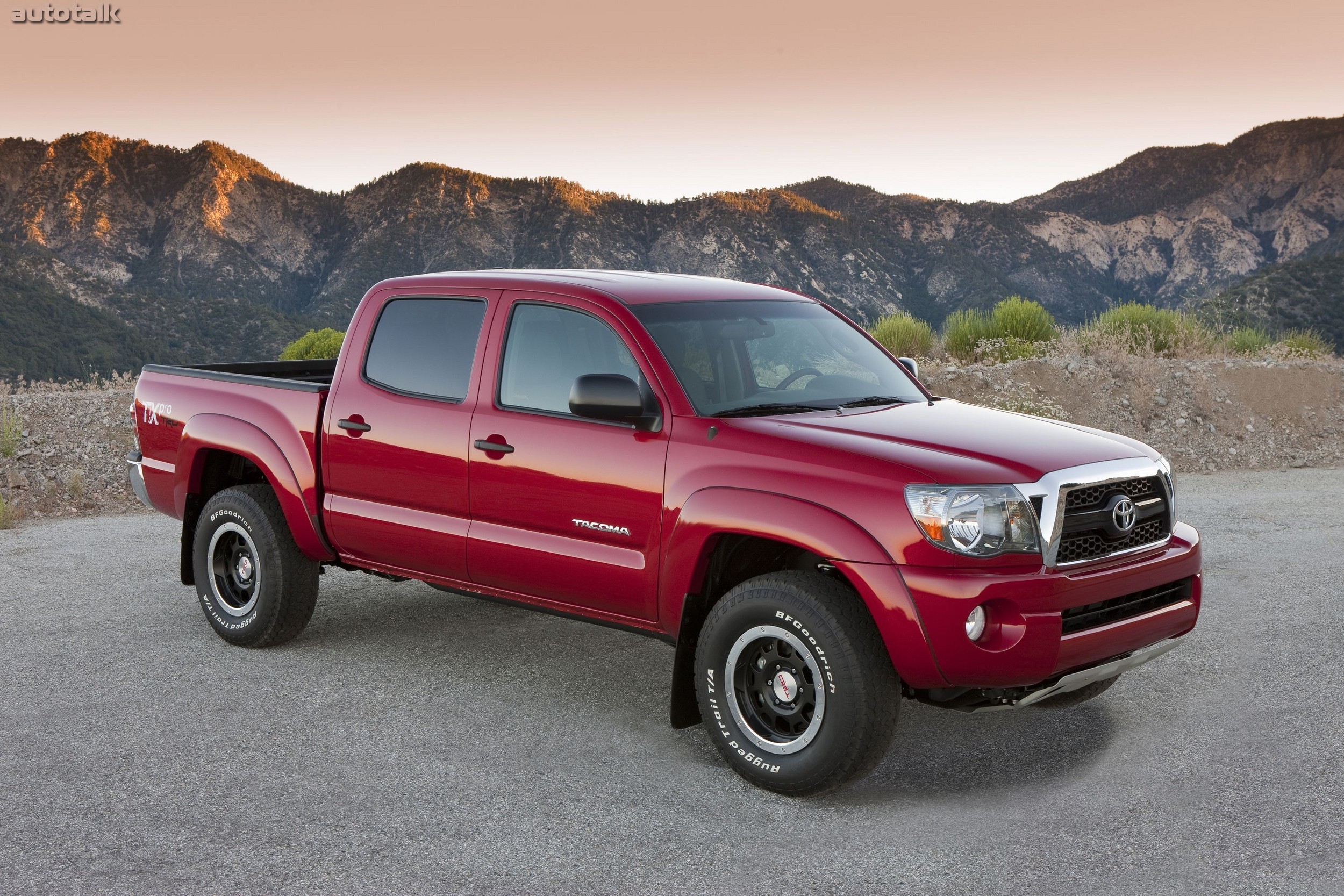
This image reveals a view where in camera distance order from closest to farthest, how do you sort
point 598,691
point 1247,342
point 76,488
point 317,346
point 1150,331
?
point 598,691 → point 76,488 → point 1150,331 → point 1247,342 → point 317,346

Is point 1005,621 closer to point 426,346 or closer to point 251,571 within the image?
point 426,346

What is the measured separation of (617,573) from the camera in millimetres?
5082

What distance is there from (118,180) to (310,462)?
106884 millimetres

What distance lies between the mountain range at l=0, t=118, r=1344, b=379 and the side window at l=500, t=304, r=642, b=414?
4548 cm

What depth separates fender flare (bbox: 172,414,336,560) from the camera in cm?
637

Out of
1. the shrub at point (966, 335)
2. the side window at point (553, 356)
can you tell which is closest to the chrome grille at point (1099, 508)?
the side window at point (553, 356)

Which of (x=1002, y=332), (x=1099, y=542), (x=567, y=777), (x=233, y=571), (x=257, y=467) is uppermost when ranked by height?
(x=1002, y=332)

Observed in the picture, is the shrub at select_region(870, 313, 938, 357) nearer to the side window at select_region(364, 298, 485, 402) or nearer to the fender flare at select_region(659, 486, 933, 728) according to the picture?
the side window at select_region(364, 298, 485, 402)

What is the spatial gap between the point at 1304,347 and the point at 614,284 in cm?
1840

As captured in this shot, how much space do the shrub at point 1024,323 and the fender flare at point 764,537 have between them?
1596cm

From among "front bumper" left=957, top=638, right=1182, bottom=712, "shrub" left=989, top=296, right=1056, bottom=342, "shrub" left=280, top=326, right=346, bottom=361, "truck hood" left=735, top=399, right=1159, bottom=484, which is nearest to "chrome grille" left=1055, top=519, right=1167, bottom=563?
"truck hood" left=735, top=399, right=1159, bottom=484

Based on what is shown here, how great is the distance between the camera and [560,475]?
523 centimetres

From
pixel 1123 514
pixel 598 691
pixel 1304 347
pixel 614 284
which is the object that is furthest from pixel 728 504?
pixel 1304 347

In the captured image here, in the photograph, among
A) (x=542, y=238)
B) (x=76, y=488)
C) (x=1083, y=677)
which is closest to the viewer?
(x=1083, y=677)
